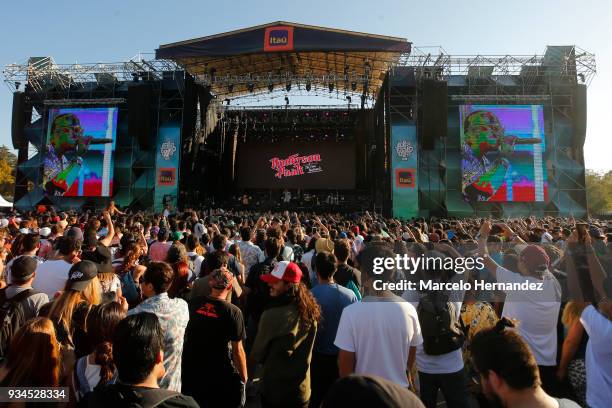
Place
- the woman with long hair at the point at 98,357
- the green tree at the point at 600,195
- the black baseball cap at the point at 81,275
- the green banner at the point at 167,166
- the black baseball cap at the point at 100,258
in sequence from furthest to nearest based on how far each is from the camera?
the green tree at the point at 600,195, the green banner at the point at 167,166, the black baseball cap at the point at 100,258, the black baseball cap at the point at 81,275, the woman with long hair at the point at 98,357

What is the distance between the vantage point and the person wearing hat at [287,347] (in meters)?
2.64

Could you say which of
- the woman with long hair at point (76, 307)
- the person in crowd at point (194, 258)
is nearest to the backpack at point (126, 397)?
the woman with long hair at point (76, 307)

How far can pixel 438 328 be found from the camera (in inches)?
111

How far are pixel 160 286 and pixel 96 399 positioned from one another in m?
1.08

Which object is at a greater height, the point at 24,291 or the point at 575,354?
Answer: the point at 24,291

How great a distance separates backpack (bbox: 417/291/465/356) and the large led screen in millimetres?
23555

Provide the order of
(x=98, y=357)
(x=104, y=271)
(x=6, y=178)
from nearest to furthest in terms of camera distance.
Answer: (x=98, y=357) → (x=104, y=271) → (x=6, y=178)

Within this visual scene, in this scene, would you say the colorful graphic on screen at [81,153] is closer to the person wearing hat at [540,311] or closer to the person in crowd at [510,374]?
the person wearing hat at [540,311]

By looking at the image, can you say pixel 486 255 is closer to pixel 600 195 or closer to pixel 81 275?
pixel 81 275

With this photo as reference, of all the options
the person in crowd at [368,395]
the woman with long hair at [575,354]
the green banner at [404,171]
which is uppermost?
the green banner at [404,171]

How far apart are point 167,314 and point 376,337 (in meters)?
1.35

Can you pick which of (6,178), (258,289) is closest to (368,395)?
Result: (258,289)

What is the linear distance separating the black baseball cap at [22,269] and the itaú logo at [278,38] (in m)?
17.2

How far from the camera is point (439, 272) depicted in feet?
10.3
